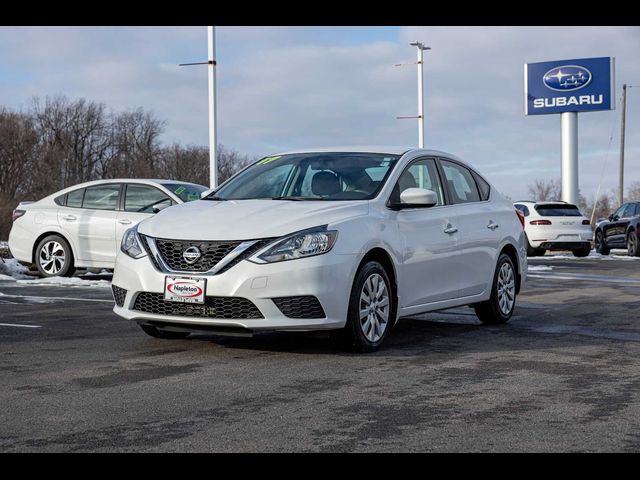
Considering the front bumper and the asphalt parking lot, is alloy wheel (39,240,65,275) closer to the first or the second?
the asphalt parking lot

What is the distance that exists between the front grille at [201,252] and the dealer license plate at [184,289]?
0.33ft

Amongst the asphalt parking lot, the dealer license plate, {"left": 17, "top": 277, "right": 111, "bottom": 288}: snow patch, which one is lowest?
the asphalt parking lot

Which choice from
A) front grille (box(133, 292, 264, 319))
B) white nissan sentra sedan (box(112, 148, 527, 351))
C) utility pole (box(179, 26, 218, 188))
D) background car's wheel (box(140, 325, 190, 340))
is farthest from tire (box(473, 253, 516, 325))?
utility pole (box(179, 26, 218, 188))

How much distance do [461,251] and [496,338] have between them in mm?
849

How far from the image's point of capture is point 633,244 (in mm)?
25328

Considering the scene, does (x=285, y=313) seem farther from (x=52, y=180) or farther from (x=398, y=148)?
(x=52, y=180)

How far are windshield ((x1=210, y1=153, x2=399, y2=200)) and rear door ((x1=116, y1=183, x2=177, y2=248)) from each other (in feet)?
19.3

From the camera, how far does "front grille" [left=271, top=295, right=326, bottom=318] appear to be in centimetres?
696

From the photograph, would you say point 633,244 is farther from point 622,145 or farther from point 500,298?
point 622,145

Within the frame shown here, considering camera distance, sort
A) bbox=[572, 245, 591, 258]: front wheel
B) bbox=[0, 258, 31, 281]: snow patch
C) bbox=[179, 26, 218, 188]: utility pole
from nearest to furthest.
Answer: bbox=[0, 258, 31, 281]: snow patch → bbox=[179, 26, 218, 188]: utility pole → bbox=[572, 245, 591, 258]: front wheel

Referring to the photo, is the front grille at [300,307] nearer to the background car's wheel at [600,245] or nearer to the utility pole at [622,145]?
the background car's wheel at [600,245]

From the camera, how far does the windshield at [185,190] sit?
14.6 m

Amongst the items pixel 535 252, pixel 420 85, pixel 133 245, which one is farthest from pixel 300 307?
pixel 420 85

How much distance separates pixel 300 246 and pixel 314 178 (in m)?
1.36
